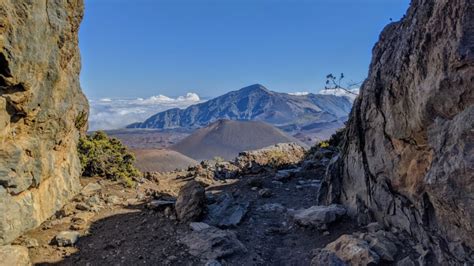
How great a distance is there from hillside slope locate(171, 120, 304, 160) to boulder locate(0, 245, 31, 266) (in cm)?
3824

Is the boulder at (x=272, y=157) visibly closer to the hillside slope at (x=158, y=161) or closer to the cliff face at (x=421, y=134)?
the hillside slope at (x=158, y=161)

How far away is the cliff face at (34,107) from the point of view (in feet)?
23.9

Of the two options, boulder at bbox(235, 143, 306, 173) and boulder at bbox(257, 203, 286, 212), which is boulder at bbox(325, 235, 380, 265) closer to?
boulder at bbox(257, 203, 286, 212)

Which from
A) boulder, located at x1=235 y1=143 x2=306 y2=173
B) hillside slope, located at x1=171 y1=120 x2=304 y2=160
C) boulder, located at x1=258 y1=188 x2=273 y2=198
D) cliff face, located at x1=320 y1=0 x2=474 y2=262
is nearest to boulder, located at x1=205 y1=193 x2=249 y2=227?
boulder, located at x1=258 y1=188 x2=273 y2=198

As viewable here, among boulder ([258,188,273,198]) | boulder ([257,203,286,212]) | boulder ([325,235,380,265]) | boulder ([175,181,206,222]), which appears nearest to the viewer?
boulder ([325,235,380,265])

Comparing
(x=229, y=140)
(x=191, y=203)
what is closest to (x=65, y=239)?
(x=191, y=203)

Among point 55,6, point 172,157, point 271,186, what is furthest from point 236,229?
point 172,157

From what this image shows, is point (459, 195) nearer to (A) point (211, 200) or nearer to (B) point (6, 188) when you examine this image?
(A) point (211, 200)

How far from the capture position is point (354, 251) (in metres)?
6.30

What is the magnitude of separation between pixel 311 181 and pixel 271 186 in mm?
1599

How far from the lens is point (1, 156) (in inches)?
291

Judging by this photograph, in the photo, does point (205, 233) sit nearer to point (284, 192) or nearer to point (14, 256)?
point (14, 256)

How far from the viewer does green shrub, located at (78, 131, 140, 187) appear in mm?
13488

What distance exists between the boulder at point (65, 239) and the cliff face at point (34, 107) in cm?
78
